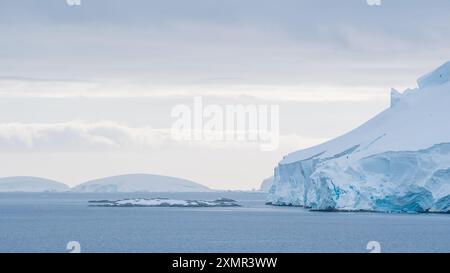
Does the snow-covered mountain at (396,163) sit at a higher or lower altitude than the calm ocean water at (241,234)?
higher

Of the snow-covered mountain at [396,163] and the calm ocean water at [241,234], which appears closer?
the calm ocean water at [241,234]

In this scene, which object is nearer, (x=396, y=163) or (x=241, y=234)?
(x=241, y=234)

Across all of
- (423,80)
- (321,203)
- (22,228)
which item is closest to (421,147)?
(321,203)

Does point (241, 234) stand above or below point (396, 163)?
below

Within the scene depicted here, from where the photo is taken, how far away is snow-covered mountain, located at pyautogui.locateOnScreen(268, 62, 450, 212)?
58906mm

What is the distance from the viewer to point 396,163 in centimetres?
6084

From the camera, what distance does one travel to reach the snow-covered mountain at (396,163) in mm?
58906

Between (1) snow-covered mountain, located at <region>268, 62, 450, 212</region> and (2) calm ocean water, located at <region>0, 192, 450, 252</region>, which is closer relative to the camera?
(2) calm ocean water, located at <region>0, 192, 450, 252</region>

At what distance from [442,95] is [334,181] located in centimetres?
1453

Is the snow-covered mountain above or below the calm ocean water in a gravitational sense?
above

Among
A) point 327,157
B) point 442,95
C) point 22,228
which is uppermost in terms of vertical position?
point 442,95

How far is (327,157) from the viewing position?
72500 millimetres
